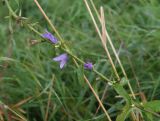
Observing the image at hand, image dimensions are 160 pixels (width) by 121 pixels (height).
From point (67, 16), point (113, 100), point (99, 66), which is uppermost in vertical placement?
point (67, 16)

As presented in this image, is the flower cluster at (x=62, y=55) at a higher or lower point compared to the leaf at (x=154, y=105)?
higher

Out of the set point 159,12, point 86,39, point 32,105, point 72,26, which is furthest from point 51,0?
point 32,105

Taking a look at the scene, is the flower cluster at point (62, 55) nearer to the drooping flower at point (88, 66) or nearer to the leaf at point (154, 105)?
the drooping flower at point (88, 66)

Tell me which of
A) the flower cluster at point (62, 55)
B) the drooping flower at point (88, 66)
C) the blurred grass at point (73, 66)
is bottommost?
the blurred grass at point (73, 66)

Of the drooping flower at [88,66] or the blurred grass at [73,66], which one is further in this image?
the blurred grass at [73,66]

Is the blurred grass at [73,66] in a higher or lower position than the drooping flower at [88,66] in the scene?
lower

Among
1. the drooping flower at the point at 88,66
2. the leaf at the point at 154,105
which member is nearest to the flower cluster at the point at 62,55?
the drooping flower at the point at 88,66

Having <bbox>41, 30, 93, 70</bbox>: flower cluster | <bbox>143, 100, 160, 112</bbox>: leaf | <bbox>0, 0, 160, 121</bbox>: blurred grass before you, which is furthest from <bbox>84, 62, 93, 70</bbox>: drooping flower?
<bbox>0, 0, 160, 121</bbox>: blurred grass

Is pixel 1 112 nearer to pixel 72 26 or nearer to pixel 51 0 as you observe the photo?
pixel 72 26

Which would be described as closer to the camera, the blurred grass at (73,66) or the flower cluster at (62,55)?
the flower cluster at (62,55)
